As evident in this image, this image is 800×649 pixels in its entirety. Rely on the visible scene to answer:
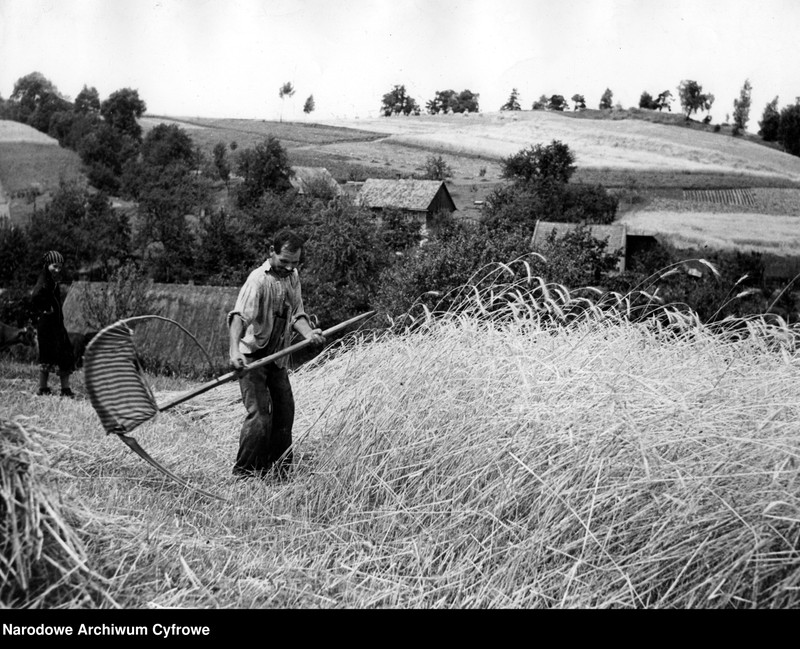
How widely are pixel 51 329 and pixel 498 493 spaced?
745cm

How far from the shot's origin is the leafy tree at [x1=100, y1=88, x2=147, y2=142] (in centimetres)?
4403

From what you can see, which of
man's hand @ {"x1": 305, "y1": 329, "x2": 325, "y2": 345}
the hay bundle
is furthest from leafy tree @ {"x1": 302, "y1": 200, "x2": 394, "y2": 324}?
the hay bundle

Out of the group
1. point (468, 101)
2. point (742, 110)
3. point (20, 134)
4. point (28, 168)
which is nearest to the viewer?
point (742, 110)

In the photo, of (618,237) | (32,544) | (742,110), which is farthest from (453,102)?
(32,544)

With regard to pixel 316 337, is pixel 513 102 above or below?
above

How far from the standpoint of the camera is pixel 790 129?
27812 mm

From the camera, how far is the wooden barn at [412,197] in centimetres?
3622

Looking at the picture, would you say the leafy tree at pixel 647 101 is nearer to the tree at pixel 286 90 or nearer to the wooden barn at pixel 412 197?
the wooden barn at pixel 412 197

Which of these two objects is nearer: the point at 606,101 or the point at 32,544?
the point at 32,544

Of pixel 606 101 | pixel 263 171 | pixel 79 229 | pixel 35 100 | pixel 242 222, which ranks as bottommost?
pixel 79 229

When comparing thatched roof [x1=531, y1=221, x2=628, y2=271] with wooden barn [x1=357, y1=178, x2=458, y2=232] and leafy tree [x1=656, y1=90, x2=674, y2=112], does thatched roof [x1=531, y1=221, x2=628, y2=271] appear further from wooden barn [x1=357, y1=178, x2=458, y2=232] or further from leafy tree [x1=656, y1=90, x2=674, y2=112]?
leafy tree [x1=656, y1=90, x2=674, y2=112]

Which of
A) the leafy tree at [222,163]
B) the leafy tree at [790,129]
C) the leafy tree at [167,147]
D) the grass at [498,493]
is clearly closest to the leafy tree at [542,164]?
the leafy tree at [790,129]

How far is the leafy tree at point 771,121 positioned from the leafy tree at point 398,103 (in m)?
20.0

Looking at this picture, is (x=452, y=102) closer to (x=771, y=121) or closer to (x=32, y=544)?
(x=771, y=121)
